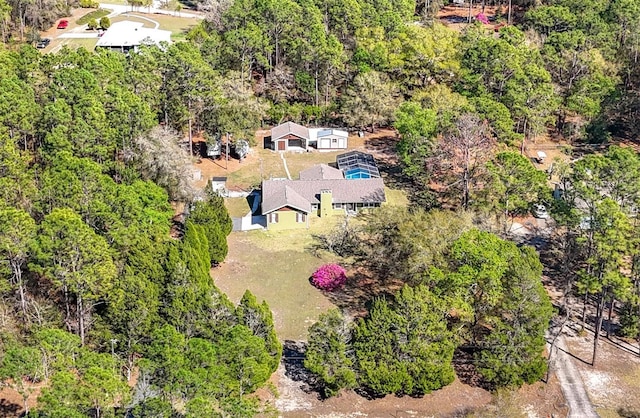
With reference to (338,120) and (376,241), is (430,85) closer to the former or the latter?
(338,120)

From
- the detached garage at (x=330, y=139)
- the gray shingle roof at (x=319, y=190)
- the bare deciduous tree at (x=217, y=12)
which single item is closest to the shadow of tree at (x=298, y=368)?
the gray shingle roof at (x=319, y=190)

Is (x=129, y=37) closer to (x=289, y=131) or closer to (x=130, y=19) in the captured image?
(x=130, y=19)

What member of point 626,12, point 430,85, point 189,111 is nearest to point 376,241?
point 189,111

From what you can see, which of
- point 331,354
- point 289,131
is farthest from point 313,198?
point 331,354

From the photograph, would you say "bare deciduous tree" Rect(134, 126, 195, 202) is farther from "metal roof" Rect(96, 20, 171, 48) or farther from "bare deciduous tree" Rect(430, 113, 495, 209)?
"metal roof" Rect(96, 20, 171, 48)

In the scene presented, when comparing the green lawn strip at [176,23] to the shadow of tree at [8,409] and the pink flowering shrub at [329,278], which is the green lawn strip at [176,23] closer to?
the pink flowering shrub at [329,278]

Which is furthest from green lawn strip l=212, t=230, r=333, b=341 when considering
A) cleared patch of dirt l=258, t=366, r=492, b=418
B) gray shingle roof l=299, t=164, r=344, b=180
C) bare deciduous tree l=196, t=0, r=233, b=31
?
bare deciduous tree l=196, t=0, r=233, b=31
